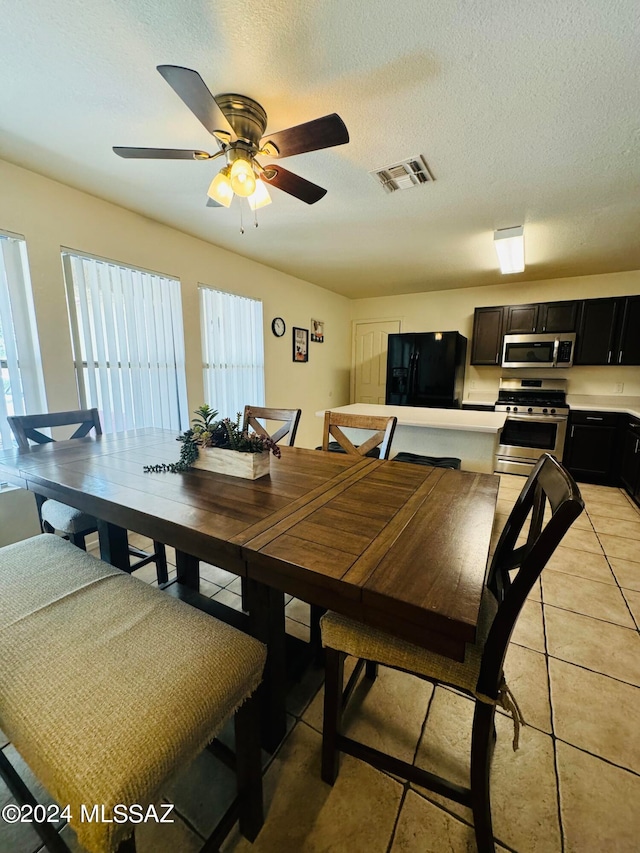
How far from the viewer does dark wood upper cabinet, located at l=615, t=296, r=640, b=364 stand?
3789 millimetres

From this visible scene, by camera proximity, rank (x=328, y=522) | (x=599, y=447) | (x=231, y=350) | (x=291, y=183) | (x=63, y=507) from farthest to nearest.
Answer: (x=599, y=447)
(x=231, y=350)
(x=63, y=507)
(x=291, y=183)
(x=328, y=522)

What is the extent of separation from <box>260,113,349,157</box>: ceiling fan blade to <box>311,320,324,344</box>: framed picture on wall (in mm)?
3335

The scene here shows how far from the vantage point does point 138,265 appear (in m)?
2.68

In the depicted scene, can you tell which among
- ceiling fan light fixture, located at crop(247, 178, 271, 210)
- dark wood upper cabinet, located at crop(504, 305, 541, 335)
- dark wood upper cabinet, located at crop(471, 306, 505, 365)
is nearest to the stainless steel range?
dark wood upper cabinet, located at crop(471, 306, 505, 365)

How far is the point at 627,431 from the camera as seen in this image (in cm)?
358

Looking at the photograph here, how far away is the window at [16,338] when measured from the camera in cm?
208

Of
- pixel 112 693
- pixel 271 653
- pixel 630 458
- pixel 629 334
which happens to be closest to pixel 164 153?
pixel 112 693

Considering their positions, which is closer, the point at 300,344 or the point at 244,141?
the point at 244,141

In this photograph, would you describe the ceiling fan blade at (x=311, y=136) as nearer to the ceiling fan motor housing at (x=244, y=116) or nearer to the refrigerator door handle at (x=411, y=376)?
the ceiling fan motor housing at (x=244, y=116)

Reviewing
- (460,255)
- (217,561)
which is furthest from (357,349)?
(217,561)

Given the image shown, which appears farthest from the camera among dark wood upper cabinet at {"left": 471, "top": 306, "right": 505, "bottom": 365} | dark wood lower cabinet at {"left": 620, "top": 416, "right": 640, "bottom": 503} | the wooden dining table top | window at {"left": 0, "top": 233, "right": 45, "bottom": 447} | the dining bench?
dark wood upper cabinet at {"left": 471, "top": 306, "right": 505, "bottom": 365}

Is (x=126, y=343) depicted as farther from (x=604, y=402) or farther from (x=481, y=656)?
(x=604, y=402)

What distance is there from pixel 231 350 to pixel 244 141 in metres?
2.24

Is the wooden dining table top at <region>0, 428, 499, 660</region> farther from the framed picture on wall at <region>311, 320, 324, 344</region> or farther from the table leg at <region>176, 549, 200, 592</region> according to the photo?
the framed picture on wall at <region>311, 320, 324, 344</region>
